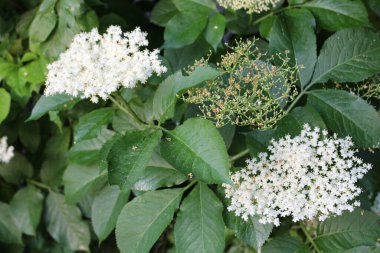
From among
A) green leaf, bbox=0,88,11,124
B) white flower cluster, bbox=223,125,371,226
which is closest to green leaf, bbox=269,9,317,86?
white flower cluster, bbox=223,125,371,226

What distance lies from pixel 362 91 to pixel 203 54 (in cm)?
54

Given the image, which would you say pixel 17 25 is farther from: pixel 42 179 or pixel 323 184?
pixel 323 184

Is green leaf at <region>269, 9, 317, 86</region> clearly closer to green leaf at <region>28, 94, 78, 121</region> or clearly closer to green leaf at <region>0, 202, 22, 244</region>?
green leaf at <region>28, 94, 78, 121</region>

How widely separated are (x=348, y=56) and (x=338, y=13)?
0.19m

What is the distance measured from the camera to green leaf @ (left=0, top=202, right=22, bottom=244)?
2.03 metres

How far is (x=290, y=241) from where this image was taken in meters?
1.44

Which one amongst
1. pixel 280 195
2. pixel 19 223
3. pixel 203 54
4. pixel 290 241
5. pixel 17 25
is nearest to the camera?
pixel 280 195

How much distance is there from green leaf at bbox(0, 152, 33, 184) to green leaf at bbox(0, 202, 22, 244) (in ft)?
0.42

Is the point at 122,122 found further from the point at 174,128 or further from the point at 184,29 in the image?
the point at 184,29

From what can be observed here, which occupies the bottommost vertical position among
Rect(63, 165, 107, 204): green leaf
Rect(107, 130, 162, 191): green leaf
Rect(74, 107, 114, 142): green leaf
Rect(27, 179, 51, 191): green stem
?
Rect(27, 179, 51, 191): green stem

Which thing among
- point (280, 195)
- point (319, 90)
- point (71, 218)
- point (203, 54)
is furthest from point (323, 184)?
point (71, 218)

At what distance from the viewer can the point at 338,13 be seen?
1.52 meters

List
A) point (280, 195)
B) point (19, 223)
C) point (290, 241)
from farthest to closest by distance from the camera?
point (19, 223)
point (290, 241)
point (280, 195)

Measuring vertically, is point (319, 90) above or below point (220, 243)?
above
